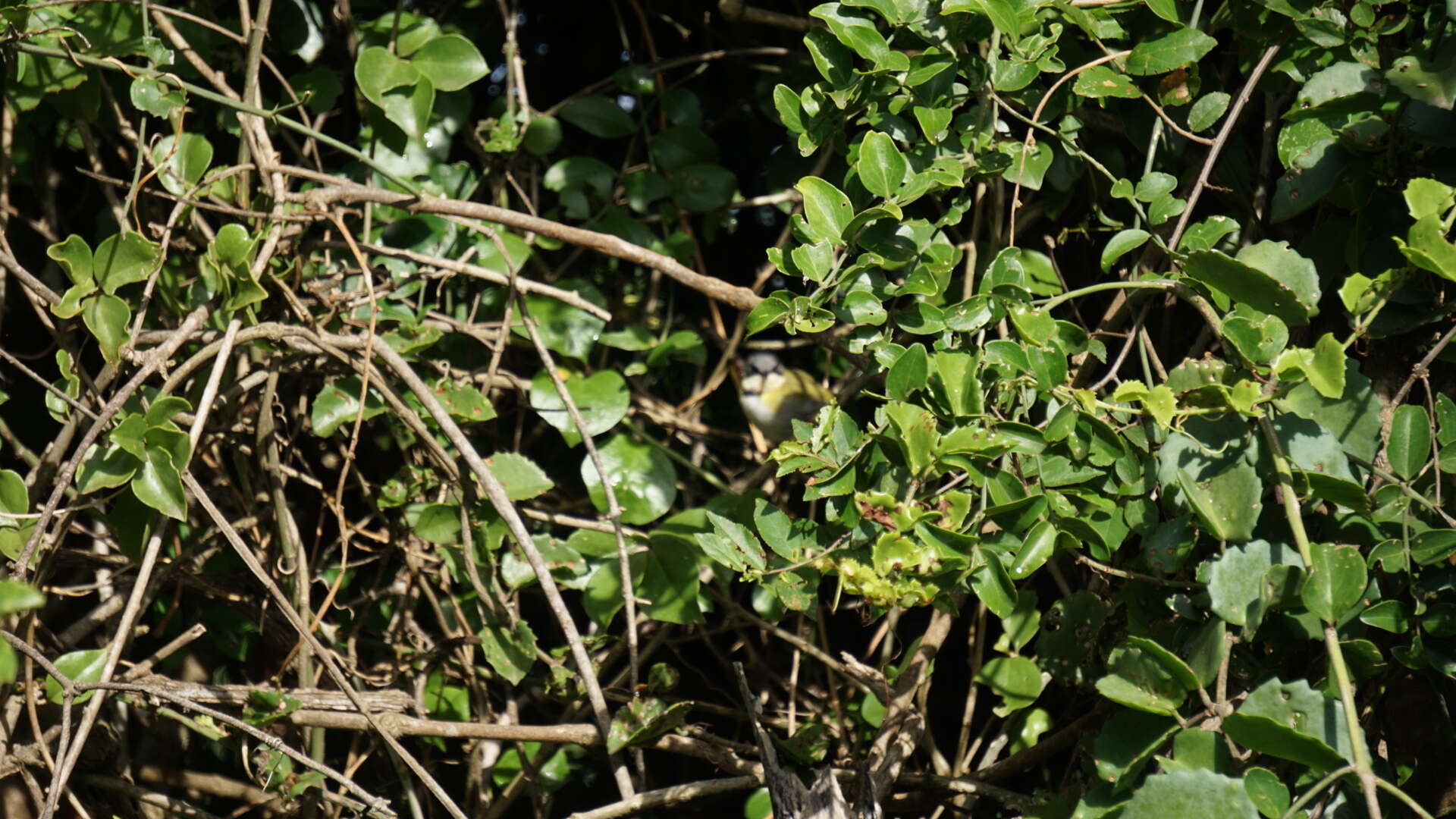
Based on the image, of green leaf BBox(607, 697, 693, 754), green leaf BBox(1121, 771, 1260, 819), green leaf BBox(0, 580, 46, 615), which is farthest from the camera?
green leaf BBox(607, 697, 693, 754)

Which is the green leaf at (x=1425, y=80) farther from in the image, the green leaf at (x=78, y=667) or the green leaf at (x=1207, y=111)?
the green leaf at (x=78, y=667)

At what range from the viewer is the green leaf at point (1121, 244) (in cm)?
96

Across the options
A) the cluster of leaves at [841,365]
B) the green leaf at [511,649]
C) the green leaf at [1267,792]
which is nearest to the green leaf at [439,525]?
the cluster of leaves at [841,365]

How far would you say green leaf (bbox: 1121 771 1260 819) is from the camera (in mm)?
734

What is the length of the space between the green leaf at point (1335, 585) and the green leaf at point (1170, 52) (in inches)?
17.0

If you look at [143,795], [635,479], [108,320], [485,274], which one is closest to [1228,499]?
[635,479]

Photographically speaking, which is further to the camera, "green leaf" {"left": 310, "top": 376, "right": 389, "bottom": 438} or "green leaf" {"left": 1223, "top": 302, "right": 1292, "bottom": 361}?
"green leaf" {"left": 310, "top": 376, "right": 389, "bottom": 438}

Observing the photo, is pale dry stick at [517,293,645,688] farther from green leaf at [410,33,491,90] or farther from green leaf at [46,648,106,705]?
green leaf at [46,648,106,705]

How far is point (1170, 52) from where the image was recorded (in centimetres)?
99

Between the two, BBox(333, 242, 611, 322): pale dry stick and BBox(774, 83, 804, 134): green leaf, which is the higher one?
BBox(774, 83, 804, 134): green leaf

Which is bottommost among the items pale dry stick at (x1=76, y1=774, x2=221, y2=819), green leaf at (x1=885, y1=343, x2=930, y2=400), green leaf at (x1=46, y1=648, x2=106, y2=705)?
pale dry stick at (x1=76, y1=774, x2=221, y2=819)

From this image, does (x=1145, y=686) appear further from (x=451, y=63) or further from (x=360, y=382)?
(x=451, y=63)

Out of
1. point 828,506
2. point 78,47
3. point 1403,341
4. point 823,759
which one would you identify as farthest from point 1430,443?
point 78,47

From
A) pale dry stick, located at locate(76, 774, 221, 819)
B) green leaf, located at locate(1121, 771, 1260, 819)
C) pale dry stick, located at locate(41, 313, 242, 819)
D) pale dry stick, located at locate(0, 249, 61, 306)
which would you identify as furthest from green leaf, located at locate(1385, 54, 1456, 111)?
pale dry stick, located at locate(76, 774, 221, 819)
